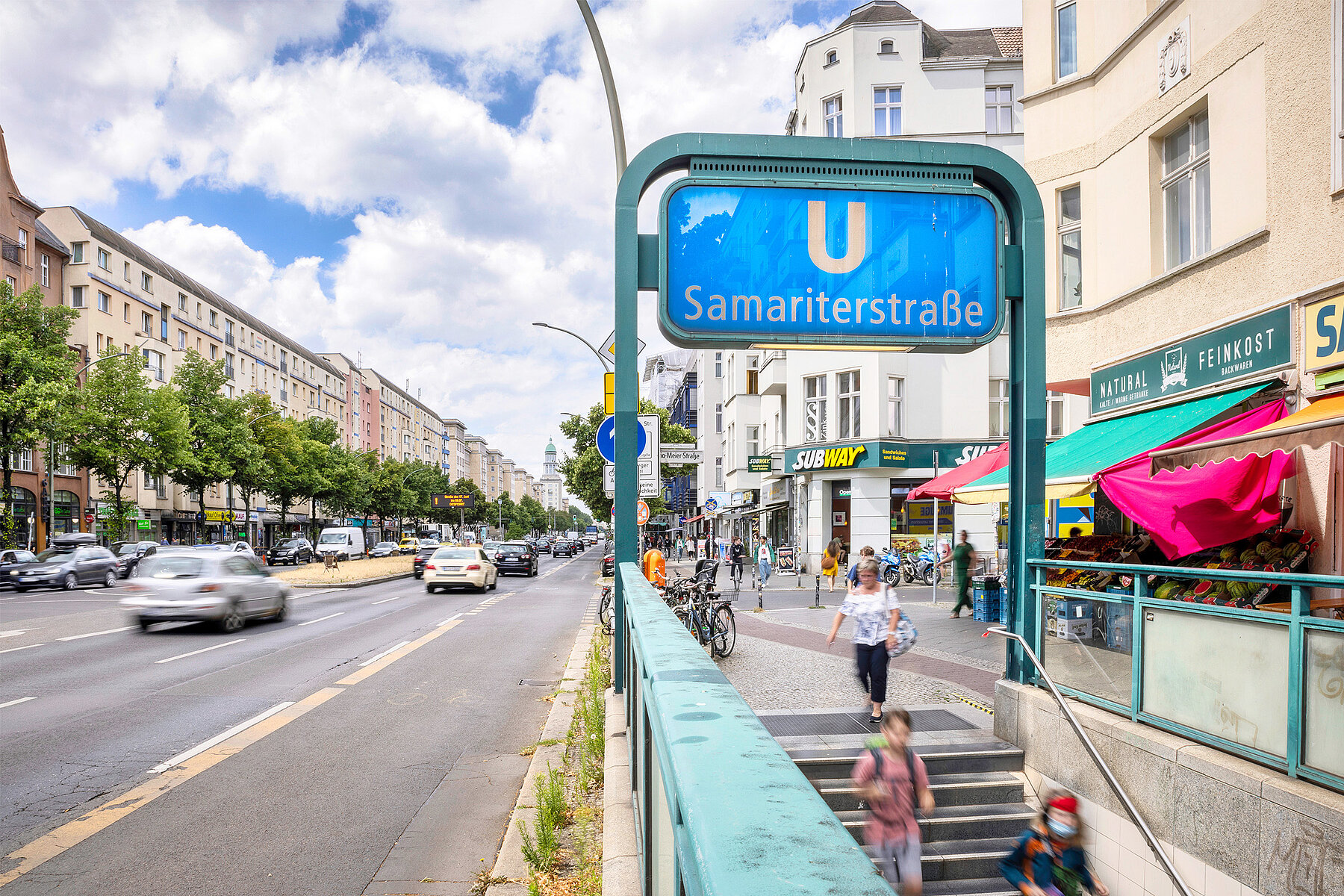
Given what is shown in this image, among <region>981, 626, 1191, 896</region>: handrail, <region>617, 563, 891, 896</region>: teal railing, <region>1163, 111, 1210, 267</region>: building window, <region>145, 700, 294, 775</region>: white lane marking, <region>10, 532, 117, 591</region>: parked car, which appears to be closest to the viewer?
<region>617, 563, 891, 896</region>: teal railing

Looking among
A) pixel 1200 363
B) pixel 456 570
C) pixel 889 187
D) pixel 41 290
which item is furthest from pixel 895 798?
pixel 41 290

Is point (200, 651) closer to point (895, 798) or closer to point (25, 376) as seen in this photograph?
point (895, 798)

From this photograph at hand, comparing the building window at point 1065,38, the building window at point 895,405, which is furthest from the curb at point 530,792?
the building window at point 895,405

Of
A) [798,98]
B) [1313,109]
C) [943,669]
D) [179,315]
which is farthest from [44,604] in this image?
[179,315]

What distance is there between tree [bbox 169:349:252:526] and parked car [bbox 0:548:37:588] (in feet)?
48.2

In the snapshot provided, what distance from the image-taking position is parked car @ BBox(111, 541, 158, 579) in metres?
34.9

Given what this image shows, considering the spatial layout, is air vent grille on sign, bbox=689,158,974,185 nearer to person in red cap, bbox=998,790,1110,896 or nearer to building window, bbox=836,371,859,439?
person in red cap, bbox=998,790,1110,896

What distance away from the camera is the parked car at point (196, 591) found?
15625 mm

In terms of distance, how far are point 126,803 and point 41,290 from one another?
4527cm

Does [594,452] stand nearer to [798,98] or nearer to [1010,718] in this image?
[798,98]

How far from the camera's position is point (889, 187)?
696 centimetres

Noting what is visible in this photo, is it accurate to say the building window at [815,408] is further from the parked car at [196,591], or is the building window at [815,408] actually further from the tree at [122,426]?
the tree at [122,426]

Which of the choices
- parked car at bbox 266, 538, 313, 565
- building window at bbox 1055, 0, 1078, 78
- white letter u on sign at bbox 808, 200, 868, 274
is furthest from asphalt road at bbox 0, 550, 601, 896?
parked car at bbox 266, 538, 313, 565

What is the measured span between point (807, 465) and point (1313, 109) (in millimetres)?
22986
